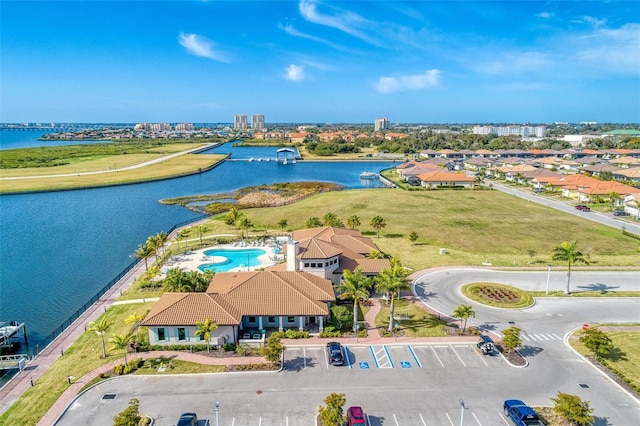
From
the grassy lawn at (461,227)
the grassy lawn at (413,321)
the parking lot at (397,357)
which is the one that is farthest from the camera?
the grassy lawn at (461,227)

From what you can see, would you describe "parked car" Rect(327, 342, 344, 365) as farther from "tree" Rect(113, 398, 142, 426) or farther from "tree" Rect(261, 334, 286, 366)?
"tree" Rect(113, 398, 142, 426)

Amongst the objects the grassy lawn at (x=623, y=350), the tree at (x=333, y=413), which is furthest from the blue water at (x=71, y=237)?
the grassy lawn at (x=623, y=350)

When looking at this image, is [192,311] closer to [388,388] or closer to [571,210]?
[388,388]

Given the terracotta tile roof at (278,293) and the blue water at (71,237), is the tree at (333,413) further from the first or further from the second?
the blue water at (71,237)

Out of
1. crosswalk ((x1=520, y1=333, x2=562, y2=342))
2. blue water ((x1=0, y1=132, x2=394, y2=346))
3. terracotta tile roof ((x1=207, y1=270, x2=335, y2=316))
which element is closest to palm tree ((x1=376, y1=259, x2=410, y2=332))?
terracotta tile roof ((x1=207, y1=270, x2=335, y2=316))

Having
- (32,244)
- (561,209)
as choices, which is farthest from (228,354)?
(561,209)

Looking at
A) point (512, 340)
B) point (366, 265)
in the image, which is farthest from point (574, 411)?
point (366, 265)
